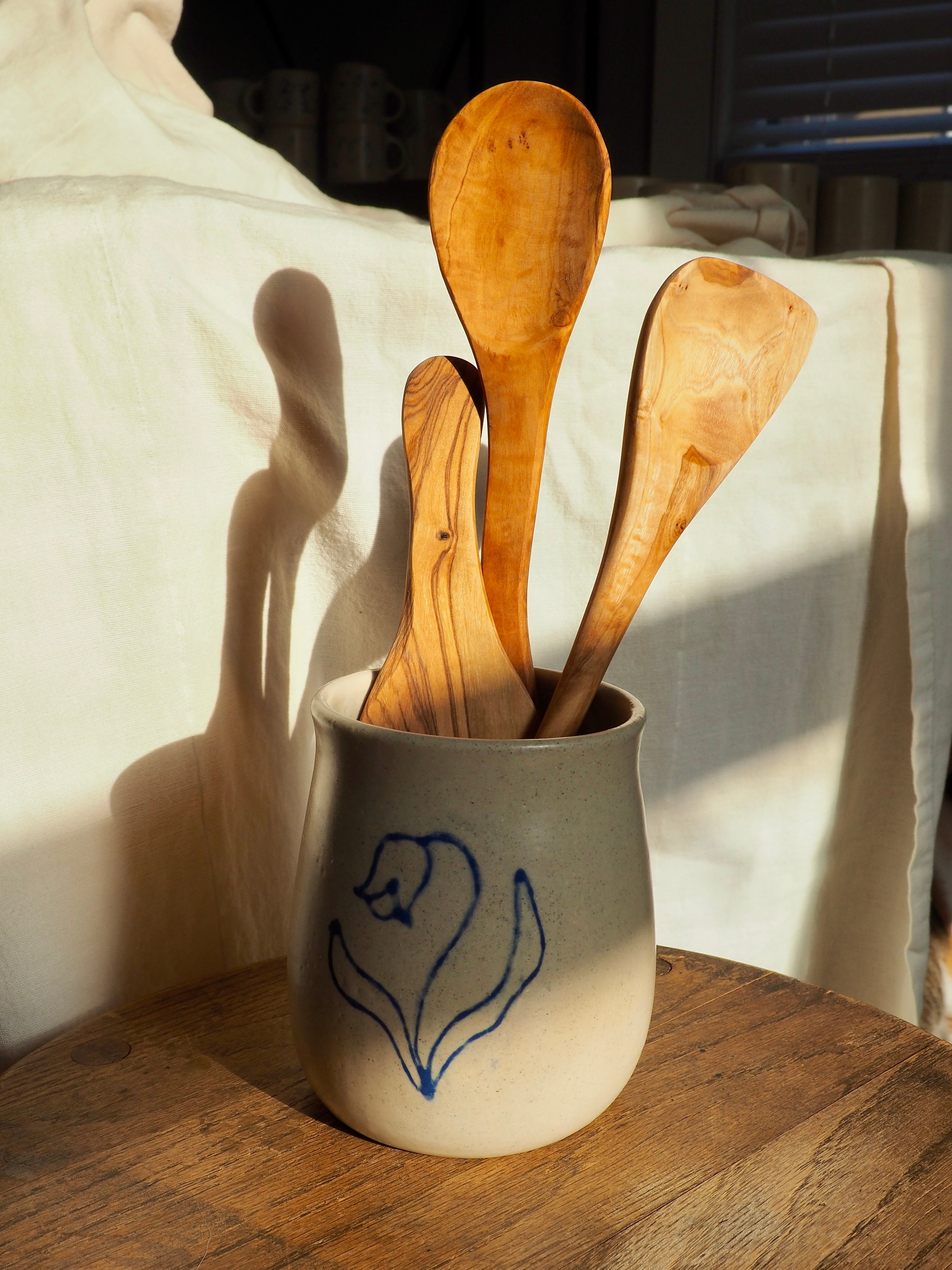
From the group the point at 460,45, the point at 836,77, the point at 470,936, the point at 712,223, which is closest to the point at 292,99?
the point at 460,45

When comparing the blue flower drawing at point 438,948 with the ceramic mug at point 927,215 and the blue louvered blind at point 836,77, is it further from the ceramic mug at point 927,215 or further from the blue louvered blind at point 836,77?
the blue louvered blind at point 836,77

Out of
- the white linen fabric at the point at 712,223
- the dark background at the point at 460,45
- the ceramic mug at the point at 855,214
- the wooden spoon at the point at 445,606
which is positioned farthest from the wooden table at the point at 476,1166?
the dark background at the point at 460,45

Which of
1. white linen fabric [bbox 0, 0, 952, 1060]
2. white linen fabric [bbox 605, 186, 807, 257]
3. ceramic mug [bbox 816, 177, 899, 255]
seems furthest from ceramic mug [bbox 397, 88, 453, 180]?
white linen fabric [bbox 0, 0, 952, 1060]

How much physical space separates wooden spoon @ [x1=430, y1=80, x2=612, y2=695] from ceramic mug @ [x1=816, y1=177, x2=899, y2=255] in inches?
31.6

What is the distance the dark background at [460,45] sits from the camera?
1.35 m

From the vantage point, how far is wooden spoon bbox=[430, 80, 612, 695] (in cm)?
34

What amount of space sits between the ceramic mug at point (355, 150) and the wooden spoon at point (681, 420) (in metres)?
1.04

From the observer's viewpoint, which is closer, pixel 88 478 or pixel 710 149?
pixel 88 478

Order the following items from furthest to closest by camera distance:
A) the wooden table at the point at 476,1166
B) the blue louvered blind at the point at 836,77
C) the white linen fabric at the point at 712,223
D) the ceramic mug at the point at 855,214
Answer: the blue louvered blind at the point at 836,77
the ceramic mug at the point at 855,214
the white linen fabric at the point at 712,223
the wooden table at the point at 476,1166

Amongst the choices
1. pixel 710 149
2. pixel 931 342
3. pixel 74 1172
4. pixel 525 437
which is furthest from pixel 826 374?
pixel 710 149

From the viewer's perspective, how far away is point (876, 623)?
58cm

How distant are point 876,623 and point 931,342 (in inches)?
5.7

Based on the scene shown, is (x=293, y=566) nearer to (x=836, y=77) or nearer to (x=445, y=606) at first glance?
(x=445, y=606)

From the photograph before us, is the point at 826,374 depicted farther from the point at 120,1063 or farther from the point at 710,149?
the point at 710,149
